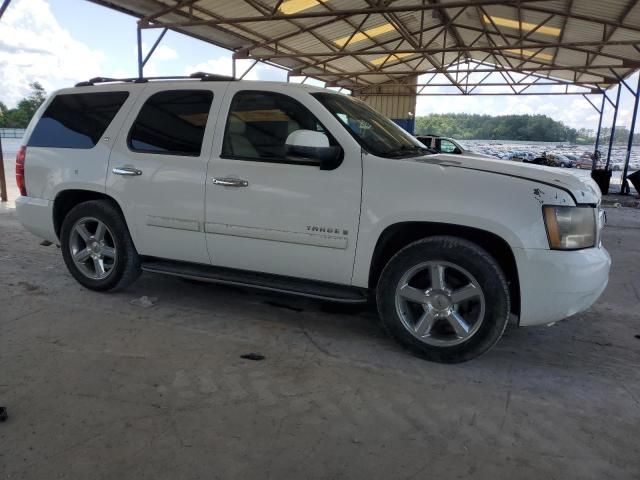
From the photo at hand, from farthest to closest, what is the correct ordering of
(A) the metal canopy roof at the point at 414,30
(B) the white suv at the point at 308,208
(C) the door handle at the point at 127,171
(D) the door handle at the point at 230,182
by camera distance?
(A) the metal canopy roof at the point at 414,30 < (C) the door handle at the point at 127,171 < (D) the door handle at the point at 230,182 < (B) the white suv at the point at 308,208

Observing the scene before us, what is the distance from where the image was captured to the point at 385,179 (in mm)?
3287

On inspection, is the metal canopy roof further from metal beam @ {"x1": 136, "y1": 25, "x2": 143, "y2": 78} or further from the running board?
the running board

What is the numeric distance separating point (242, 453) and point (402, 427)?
0.86 m

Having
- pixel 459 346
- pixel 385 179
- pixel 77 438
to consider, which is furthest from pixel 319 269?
pixel 77 438

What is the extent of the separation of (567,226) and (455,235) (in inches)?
27.2

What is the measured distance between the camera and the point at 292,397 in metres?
2.85

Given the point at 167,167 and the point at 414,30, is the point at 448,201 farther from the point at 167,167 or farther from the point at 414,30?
the point at 414,30

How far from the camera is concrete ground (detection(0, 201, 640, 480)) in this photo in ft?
7.51

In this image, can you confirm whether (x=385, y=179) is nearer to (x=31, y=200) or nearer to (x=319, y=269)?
(x=319, y=269)

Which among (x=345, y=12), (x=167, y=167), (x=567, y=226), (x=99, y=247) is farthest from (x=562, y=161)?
(x=99, y=247)

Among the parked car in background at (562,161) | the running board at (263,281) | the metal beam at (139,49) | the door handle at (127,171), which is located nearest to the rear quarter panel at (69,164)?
the door handle at (127,171)

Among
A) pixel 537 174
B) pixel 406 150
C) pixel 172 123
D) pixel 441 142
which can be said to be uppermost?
pixel 441 142

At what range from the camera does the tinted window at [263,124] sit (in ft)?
11.9

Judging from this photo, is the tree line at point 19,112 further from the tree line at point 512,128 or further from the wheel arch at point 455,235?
the tree line at point 512,128
